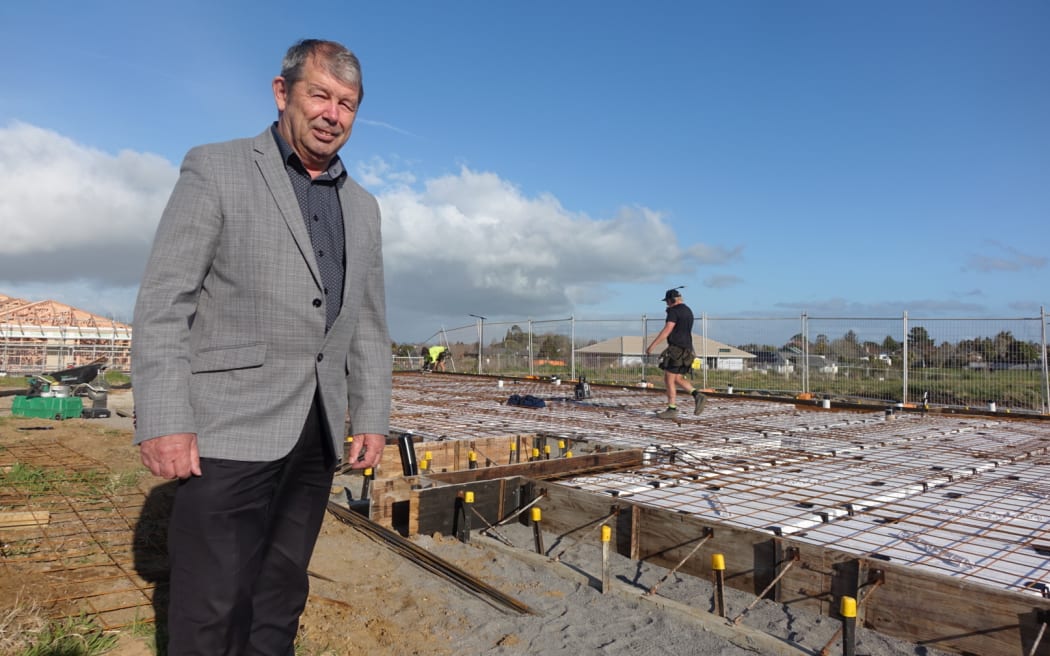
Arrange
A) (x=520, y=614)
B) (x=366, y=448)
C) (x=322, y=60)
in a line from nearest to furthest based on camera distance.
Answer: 1. (x=322, y=60)
2. (x=366, y=448)
3. (x=520, y=614)

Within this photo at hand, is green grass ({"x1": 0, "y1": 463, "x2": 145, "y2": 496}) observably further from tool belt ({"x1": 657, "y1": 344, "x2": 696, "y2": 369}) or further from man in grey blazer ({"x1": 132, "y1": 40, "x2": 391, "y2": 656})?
tool belt ({"x1": 657, "y1": 344, "x2": 696, "y2": 369})

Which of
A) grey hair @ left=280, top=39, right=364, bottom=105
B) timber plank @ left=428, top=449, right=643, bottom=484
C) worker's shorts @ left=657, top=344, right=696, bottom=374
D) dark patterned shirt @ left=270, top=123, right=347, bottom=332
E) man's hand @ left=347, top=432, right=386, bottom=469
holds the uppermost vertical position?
grey hair @ left=280, top=39, right=364, bottom=105

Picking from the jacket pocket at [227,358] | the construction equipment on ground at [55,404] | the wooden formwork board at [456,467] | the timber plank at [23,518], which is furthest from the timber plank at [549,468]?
the construction equipment on ground at [55,404]

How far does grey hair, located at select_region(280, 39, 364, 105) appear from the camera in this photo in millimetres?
1638

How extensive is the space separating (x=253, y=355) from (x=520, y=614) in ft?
6.29

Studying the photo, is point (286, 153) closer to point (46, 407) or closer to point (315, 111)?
point (315, 111)

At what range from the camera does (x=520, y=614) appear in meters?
2.90

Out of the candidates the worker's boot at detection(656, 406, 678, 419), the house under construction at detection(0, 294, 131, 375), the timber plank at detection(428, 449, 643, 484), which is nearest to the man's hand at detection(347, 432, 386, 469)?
the timber plank at detection(428, 449, 643, 484)

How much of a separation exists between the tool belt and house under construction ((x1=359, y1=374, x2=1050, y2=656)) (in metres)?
0.70

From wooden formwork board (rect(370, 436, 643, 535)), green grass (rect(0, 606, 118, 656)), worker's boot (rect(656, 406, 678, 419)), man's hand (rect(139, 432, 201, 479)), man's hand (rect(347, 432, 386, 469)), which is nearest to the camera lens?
man's hand (rect(139, 432, 201, 479))

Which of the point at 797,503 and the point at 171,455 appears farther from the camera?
the point at 797,503

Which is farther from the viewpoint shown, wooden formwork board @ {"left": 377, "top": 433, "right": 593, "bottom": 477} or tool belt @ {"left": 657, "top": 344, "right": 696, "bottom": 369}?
tool belt @ {"left": 657, "top": 344, "right": 696, "bottom": 369}

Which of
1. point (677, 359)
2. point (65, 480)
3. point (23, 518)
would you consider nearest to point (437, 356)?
point (677, 359)

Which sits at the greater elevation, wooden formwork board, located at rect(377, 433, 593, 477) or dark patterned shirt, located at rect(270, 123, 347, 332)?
dark patterned shirt, located at rect(270, 123, 347, 332)
